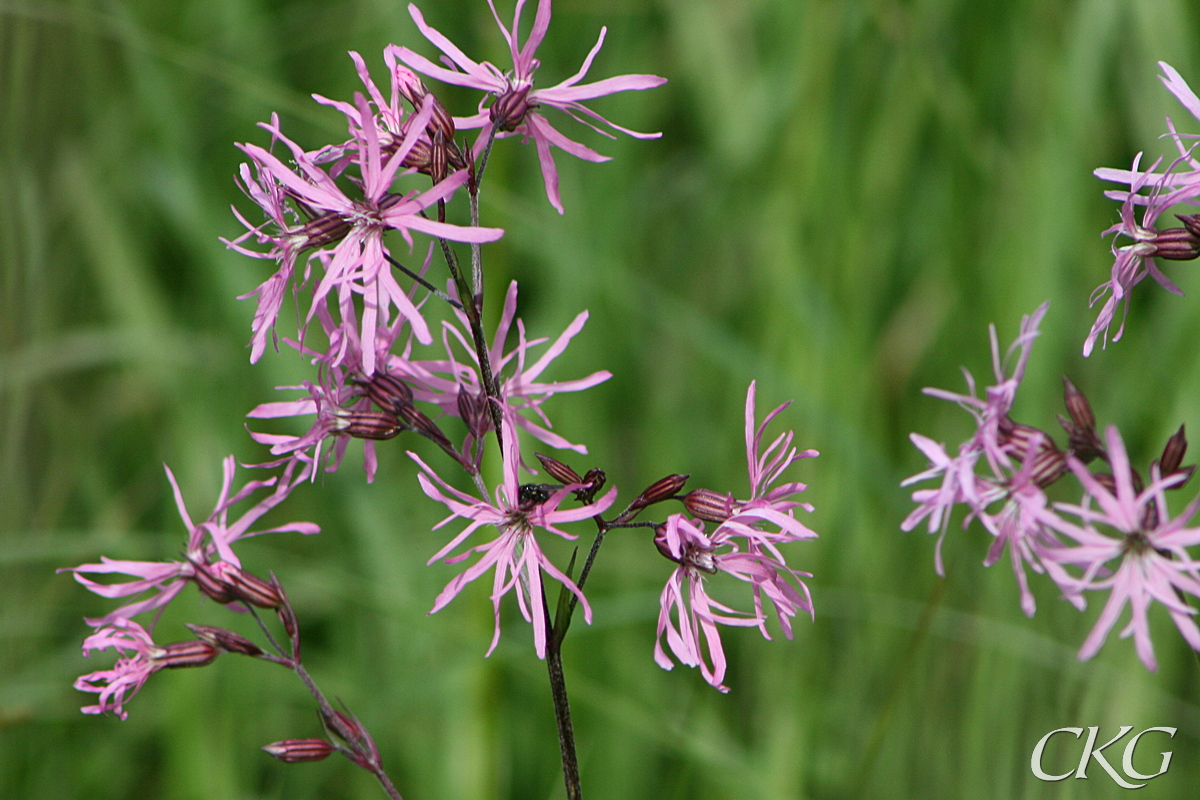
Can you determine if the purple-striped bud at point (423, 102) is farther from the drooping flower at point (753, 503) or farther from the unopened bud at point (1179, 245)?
the unopened bud at point (1179, 245)

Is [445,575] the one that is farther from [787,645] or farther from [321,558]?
[787,645]

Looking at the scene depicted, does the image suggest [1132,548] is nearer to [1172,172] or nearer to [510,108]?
[1172,172]

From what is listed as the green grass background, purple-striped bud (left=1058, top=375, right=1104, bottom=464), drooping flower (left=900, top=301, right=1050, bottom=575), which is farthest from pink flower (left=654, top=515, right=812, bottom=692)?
the green grass background

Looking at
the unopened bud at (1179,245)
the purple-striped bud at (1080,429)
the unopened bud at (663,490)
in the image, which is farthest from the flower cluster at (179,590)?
the unopened bud at (1179,245)

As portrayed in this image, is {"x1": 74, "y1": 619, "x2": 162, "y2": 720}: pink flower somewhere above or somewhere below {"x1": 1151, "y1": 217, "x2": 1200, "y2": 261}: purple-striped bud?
below

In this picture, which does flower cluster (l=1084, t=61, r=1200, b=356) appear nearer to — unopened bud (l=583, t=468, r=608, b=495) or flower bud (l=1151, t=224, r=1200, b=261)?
flower bud (l=1151, t=224, r=1200, b=261)

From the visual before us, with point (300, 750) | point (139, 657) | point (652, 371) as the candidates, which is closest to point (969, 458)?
point (300, 750)
